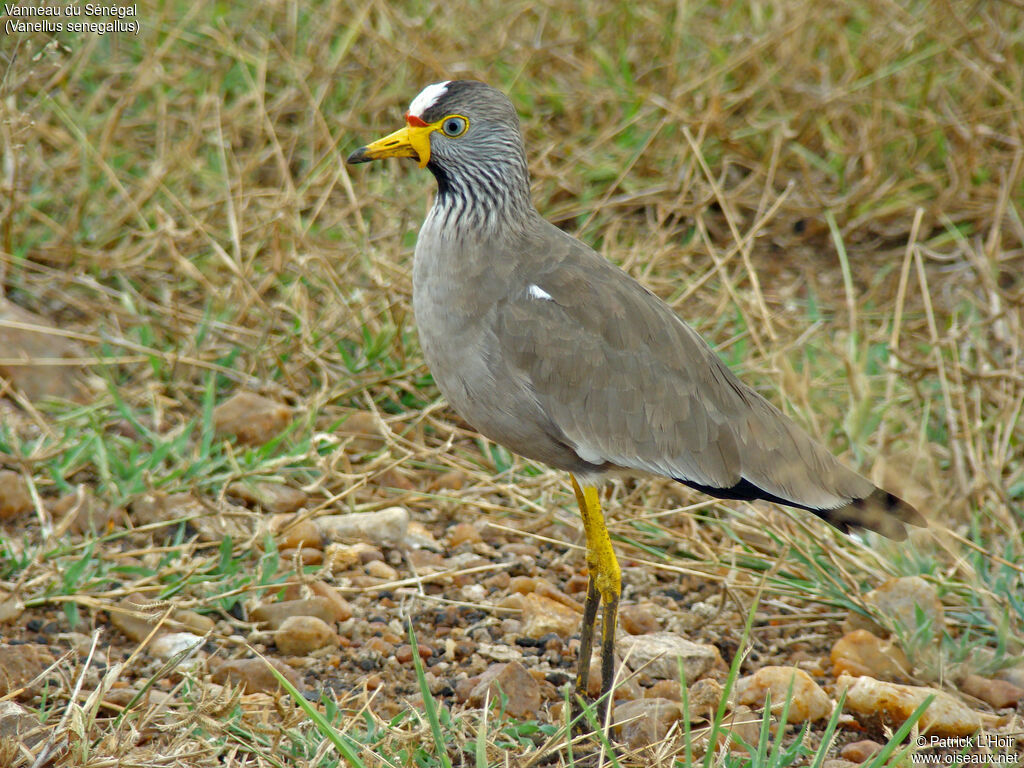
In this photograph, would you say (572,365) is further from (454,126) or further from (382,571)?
(382,571)

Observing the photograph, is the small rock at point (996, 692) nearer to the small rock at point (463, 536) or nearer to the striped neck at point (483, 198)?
the small rock at point (463, 536)

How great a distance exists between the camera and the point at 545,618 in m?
3.51

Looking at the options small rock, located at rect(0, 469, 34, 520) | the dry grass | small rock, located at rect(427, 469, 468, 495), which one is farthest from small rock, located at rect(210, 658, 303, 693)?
small rock, located at rect(427, 469, 468, 495)

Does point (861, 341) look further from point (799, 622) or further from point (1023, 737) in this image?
point (1023, 737)

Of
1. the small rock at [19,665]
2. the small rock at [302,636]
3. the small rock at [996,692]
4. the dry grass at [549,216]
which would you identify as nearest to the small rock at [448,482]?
the dry grass at [549,216]

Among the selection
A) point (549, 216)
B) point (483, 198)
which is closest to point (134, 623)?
point (483, 198)

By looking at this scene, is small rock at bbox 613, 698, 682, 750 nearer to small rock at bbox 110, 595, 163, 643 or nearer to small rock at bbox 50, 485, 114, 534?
small rock at bbox 110, 595, 163, 643

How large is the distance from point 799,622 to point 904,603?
1.15 feet

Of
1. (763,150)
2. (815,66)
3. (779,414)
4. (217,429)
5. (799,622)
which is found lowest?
(799,622)

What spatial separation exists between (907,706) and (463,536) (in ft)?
5.03

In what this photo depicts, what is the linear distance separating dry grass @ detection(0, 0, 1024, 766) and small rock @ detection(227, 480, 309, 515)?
9 centimetres

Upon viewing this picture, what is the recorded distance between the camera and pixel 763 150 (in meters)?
5.98

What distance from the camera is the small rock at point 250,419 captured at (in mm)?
4238

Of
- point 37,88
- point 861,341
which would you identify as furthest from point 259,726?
point 37,88
